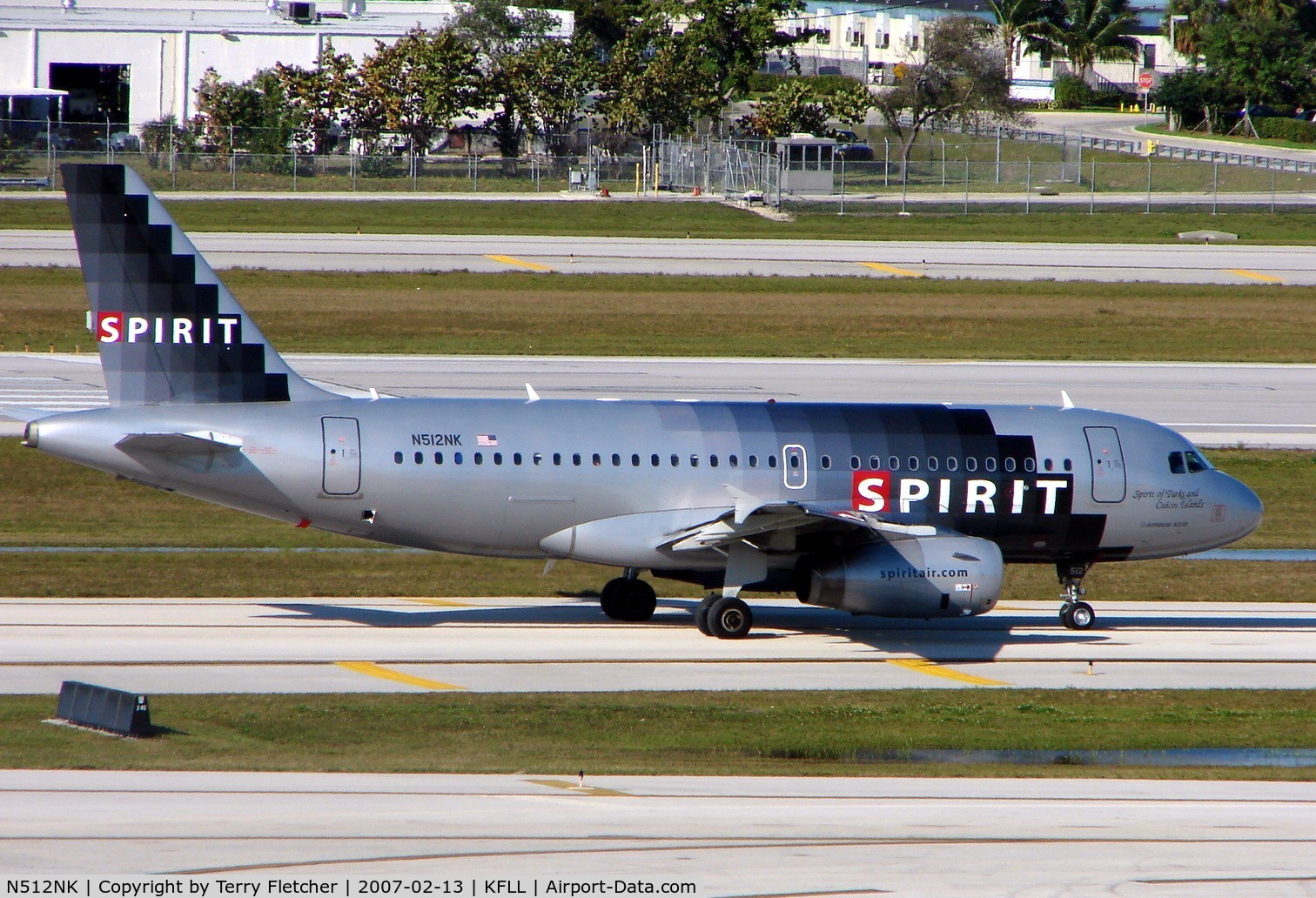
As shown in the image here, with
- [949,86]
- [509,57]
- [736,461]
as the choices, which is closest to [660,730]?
[736,461]

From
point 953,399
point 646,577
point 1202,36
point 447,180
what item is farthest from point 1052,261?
point 1202,36

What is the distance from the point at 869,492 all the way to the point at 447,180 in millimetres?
76523

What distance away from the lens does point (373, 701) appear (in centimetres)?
2300

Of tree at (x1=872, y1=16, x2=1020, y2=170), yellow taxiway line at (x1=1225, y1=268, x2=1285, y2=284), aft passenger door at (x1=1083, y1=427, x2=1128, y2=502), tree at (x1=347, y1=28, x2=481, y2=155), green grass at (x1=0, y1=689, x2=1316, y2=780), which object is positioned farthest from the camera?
tree at (x1=872, y1=16, x2=1020, y2=170)

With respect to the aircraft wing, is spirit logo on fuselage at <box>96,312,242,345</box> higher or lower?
higher

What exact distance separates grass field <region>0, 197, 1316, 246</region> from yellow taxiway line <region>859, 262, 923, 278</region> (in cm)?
806

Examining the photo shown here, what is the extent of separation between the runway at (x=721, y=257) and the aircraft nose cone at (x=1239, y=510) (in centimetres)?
4507

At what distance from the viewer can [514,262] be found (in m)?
76.3

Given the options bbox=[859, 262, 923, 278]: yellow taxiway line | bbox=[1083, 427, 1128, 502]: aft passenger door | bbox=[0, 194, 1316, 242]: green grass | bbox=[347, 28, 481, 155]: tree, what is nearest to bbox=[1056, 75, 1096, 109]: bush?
bbox=[0, 194, 1316, 242]: green grass

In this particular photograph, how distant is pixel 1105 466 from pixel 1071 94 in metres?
151

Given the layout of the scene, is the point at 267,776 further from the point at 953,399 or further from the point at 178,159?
the point at 178,159

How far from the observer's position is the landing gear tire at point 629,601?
29.7 metres

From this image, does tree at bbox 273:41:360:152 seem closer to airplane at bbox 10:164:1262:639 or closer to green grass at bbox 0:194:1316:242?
green grass at bbox 0:194:1316:242

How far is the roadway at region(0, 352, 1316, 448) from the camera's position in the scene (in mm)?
48625
